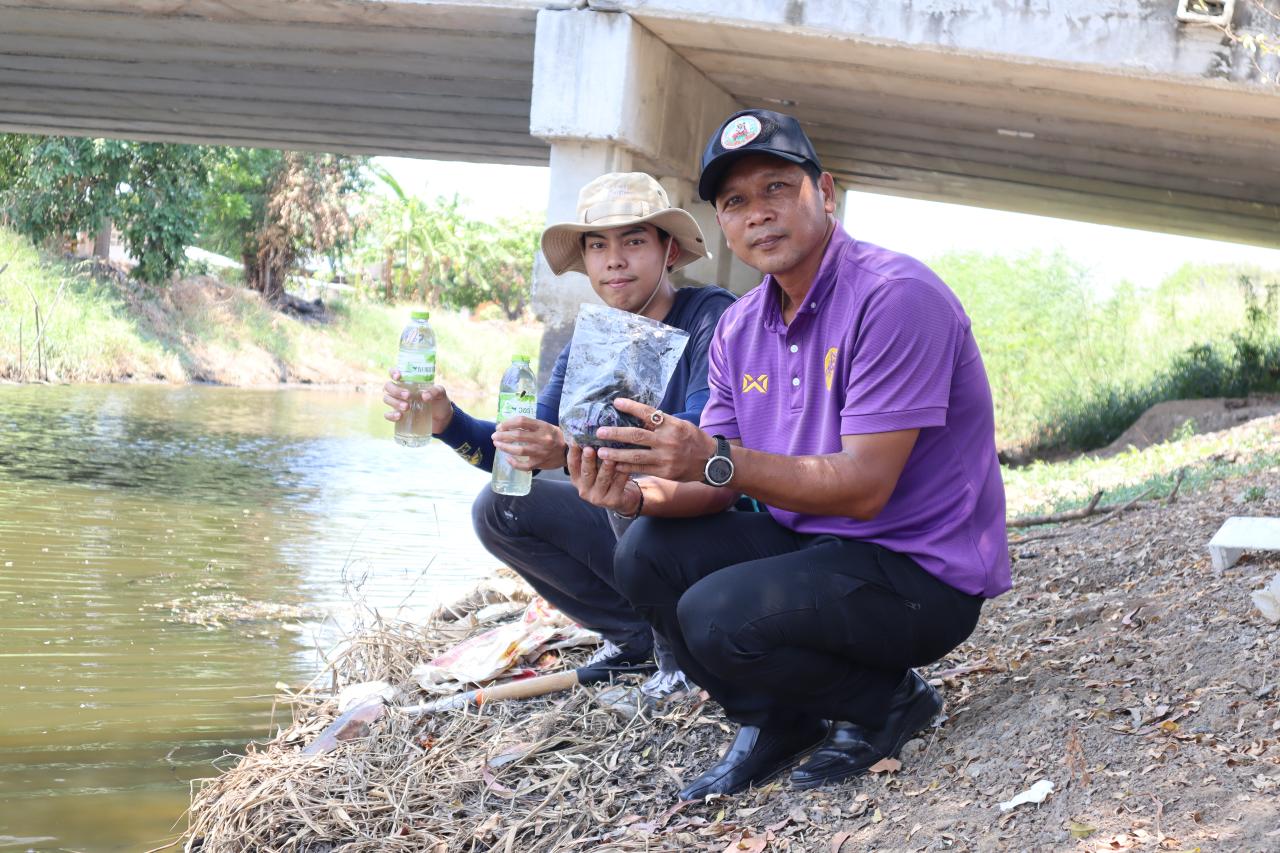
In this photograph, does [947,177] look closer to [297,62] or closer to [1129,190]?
[1129,190]

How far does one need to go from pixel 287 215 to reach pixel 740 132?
102 ft

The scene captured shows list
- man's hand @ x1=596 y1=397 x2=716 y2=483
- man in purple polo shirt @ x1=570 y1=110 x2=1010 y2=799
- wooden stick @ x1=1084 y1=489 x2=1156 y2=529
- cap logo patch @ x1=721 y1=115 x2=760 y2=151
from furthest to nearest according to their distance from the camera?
wooden stick @ x1=1084 y1=489 x2=1156 y2=529
cap logo patch @ x1=721 y1=115 x2=760 y2=151
man in purple polo shirt @ x1=570 y1=110 x2=1010 y2=799
man's hand @ x1=596 y1=397 x2=716 y2=483

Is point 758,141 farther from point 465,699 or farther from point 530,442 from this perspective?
point 465,699

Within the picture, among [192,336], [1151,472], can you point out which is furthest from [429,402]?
[192,336]

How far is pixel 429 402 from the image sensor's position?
3.92 metres

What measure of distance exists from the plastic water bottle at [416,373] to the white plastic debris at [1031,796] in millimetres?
1801

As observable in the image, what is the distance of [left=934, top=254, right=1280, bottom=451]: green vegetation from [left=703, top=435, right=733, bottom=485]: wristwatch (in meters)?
12.3

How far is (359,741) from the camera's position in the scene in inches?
163

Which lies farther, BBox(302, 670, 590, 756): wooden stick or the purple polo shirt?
BBox(302, 670, 590, 756): wooden stick

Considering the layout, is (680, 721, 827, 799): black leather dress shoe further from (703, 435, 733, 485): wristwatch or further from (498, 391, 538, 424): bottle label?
(498, 391, 538, 424): bottle label

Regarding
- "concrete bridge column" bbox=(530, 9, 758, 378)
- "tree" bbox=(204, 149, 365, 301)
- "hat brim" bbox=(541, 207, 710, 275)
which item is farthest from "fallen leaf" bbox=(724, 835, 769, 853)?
"tree" bbox=(204, 149, 365, 301)

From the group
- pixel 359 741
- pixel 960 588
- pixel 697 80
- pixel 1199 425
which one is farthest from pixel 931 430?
pixel 1199 425

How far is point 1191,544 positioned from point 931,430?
7.51 feet

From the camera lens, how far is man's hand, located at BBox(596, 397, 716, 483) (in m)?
2.88
